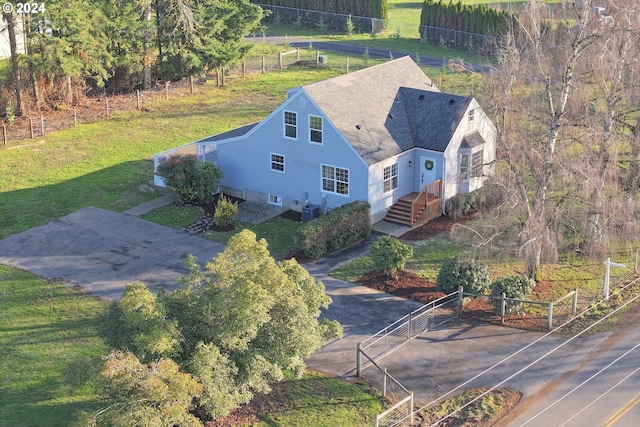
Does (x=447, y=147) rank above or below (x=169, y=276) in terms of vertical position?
above

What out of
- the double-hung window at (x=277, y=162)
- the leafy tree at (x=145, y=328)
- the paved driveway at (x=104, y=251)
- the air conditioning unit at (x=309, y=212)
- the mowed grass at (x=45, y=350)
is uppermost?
the double-hung window at (x=277, y=162)

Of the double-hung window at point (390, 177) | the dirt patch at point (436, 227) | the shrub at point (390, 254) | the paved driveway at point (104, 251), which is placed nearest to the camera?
the shrub at point (390, 254)

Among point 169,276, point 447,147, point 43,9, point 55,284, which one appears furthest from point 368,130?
point 43,9

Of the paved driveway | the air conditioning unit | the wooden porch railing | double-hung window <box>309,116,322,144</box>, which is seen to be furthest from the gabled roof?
the paved driveway

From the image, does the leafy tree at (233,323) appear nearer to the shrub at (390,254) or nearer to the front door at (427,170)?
the shrub at (390,254)

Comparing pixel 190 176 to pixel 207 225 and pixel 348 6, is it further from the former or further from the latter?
pixel 348 6

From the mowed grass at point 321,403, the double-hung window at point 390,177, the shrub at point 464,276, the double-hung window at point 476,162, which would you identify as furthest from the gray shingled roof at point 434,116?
the mowed grass at point 321,403

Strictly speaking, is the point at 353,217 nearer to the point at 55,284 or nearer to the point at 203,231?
the point at 203,231
